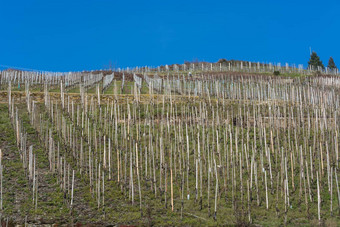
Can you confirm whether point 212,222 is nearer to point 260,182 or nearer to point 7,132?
point 260,182

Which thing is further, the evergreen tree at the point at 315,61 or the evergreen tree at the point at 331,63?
the evergreen tree at the point at 331,63

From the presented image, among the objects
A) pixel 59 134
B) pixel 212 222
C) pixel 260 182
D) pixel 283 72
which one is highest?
pixel 283 72

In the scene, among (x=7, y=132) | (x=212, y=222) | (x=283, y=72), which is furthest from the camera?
(x=283, y=72)

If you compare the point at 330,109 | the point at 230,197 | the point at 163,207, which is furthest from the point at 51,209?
the point at 330,109

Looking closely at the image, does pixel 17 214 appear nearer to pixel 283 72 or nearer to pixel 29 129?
pixel 29 129

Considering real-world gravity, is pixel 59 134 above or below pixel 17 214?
above

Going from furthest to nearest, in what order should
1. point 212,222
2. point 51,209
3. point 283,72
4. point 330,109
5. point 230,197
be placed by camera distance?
point 283,72, point 330,109, point 230,197, point 51,209, point 212,222

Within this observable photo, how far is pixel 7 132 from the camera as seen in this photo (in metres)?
12.2

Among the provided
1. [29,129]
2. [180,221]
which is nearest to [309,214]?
[180,221]

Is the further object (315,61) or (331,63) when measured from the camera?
(331,63)

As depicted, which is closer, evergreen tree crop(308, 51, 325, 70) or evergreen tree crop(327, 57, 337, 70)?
evergreen tree crop(308, 51, 325, 70)

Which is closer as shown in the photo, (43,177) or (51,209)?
(51,209)

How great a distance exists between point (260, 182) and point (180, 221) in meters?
2.98

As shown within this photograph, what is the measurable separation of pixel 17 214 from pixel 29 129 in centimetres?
559
